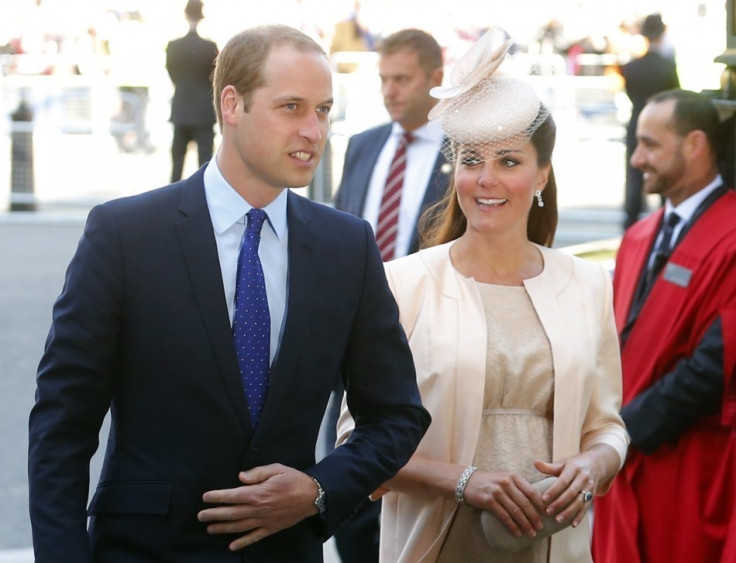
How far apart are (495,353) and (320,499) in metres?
0.84

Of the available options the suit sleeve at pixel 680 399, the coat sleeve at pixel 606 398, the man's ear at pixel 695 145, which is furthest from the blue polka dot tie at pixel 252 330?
the man's ear at pixel 695 145

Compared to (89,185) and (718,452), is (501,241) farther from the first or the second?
(89,185)

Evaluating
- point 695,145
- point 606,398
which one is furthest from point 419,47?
point 606,398

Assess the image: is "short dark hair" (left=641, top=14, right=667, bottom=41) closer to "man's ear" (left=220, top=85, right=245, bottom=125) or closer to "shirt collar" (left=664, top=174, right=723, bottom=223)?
"shirt collar" (left=664, top=174, right=723, bottom=223)

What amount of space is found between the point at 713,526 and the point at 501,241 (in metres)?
1.44

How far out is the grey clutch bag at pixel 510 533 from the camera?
3.18 metres

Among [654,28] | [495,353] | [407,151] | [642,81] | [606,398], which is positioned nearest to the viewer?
[495,353]

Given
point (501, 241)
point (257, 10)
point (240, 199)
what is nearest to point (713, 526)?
point (501, 241)

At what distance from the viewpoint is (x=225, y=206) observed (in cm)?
281

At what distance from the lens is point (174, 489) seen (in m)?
2.66

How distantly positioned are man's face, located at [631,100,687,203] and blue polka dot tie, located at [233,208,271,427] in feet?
8.24

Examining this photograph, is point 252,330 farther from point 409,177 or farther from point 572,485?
point 409,177

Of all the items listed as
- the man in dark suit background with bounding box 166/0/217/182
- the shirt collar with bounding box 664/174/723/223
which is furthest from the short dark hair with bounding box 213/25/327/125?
the man in dark suit background with bounding box 166/0/217/182

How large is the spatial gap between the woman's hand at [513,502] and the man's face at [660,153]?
Answer: 2050mm
